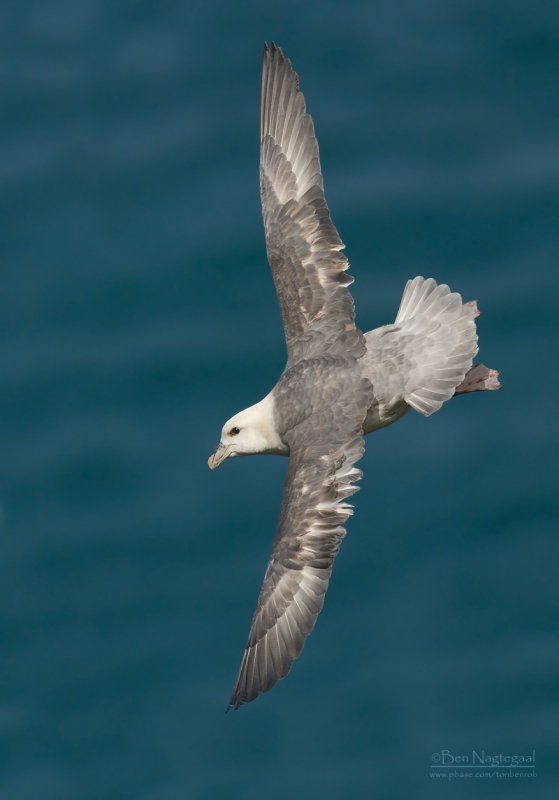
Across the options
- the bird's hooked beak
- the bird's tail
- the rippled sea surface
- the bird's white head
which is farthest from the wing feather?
the rippled sea surface

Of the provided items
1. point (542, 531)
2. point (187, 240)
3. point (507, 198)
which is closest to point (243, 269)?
point (187, 240)

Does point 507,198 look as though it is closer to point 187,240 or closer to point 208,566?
point 187,240

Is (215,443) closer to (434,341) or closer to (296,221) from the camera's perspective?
(296,221)

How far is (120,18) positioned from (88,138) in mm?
1752

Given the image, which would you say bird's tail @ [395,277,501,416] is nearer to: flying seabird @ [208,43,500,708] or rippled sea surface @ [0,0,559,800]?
flying seabird @ [208,43,500,708]

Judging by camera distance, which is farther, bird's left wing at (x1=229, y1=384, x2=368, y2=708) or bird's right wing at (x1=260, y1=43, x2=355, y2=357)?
bird's right wing at (x1=260, y1=43, x2=355, y2=357)

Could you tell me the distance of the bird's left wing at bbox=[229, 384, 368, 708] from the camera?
10.1 m

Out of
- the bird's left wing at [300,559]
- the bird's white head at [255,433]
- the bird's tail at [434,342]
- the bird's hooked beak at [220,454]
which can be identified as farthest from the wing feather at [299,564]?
the bird's hooked beak at [220,454]

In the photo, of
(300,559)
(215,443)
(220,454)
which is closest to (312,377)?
(220,454)

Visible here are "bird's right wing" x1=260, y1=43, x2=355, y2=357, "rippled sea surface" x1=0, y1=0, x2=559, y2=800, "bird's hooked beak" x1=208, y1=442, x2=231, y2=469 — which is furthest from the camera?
"rippled sea surface" x1=0, y1=0, x2=559, y2=800

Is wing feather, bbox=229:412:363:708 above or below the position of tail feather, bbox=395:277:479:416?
below

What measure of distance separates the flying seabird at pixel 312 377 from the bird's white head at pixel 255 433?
1cm

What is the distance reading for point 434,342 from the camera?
428 inches

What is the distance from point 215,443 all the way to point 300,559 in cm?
1009
